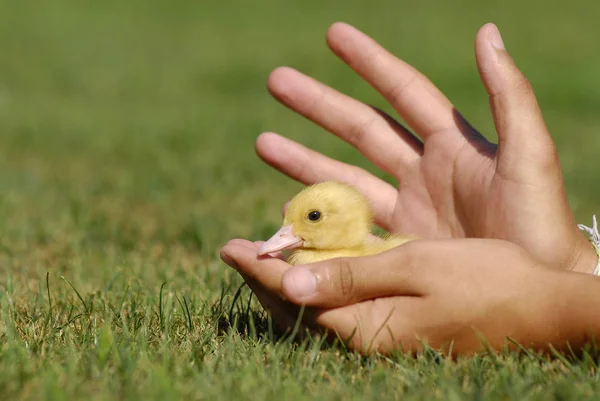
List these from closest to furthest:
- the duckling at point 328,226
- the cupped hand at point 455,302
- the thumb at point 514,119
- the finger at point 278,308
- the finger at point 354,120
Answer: the cupped hand at point 455,302, the finger at point 278,308, the thumb at point 514,119, the duckling at point 328,226, the finger at point 354,120

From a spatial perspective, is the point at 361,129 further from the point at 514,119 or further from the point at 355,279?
the point at 355,279

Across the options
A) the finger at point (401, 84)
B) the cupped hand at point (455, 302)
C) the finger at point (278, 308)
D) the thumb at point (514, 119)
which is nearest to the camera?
the cupped hand at point (455, 302)

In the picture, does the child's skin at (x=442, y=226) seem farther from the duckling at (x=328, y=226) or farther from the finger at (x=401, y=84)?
the duckling at (x=328, y=226)

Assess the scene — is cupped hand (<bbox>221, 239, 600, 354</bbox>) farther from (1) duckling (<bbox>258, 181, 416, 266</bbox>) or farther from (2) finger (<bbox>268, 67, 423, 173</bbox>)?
(2) finger (<bbox>268, 67, 423, 173</bbox>)

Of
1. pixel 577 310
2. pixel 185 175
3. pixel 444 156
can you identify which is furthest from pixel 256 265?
pixel 185 175

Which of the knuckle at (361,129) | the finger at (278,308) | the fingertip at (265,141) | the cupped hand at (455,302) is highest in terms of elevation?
the knuckle at (361,129)

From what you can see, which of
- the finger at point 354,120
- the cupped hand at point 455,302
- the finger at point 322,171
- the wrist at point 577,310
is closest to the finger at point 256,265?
the cupped hand at point 455,302

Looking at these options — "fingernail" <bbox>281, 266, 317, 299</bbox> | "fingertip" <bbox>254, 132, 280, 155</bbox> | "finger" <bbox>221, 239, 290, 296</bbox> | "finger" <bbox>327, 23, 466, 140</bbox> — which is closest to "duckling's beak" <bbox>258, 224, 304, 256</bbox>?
"finger" <bbox>221, 239, 290, 296</bbox>
